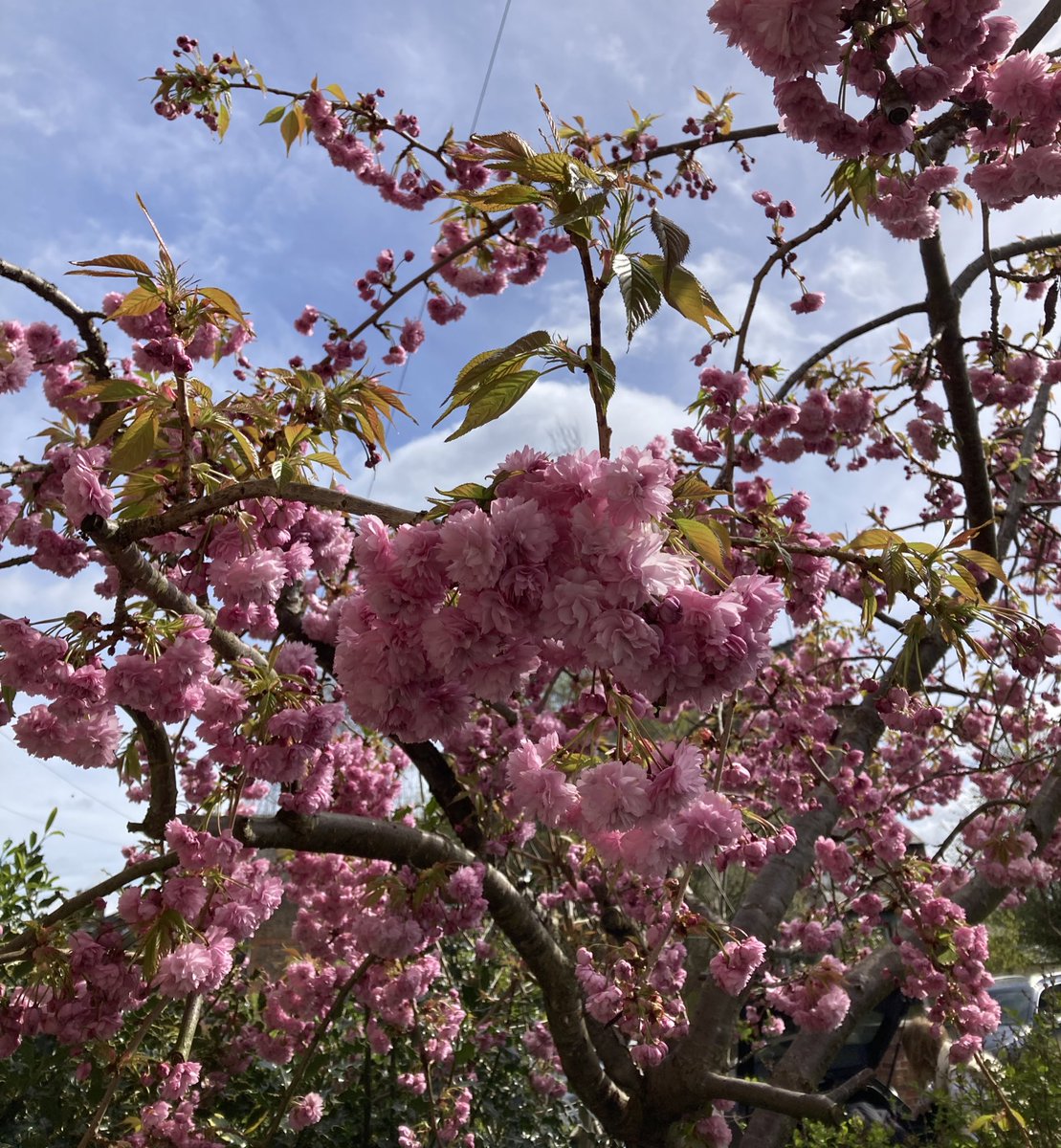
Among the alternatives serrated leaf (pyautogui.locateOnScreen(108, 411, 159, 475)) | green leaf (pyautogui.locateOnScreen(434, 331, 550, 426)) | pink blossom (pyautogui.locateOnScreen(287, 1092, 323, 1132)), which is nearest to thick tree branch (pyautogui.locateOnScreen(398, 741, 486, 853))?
pink blossom (pyautogui.locateOnScreen(287, 1092, 323, 1132))

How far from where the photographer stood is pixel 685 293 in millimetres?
1058

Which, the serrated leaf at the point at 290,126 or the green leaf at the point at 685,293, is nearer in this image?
the green leaf at the point at 685,293

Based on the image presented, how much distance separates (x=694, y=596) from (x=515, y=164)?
63cm

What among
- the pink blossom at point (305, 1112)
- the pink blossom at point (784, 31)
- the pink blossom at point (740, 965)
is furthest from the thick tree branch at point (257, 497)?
the pink blossom at point (305, 1112)

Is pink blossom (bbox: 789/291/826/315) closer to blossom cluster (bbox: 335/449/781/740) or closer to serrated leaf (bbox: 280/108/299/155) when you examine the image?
serrated leaf (bbox: 280/108/299/155)

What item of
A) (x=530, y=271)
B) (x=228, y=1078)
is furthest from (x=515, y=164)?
(x=228, y=1078)

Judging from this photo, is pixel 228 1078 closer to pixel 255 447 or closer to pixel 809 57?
pixel 255 447

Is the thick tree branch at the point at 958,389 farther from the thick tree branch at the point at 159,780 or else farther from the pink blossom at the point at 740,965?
the thick tree branch at the point at 159,780

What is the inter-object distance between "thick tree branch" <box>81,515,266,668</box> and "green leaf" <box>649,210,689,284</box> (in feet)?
4.22

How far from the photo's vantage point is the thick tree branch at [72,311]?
6.99ft

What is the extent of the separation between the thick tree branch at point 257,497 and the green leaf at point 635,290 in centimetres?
39

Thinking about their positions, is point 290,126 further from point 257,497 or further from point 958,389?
point 958,389

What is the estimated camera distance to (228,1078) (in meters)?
3.93

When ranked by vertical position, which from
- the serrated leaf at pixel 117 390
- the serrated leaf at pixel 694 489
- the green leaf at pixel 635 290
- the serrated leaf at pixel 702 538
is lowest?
the serrated leaf at pixel 702 538
